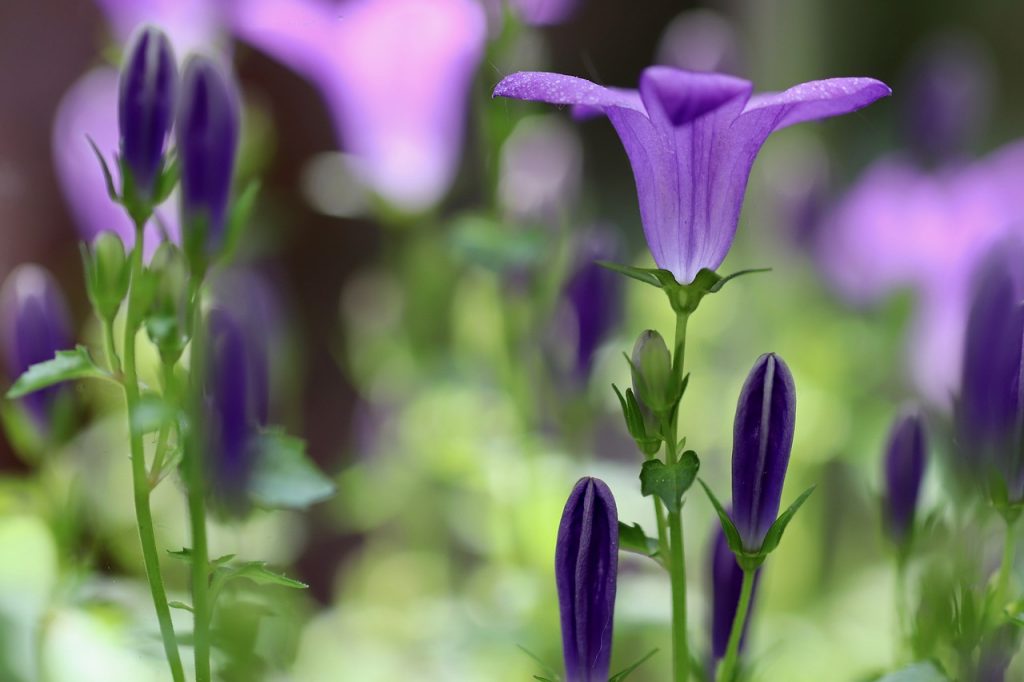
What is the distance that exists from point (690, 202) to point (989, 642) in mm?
175

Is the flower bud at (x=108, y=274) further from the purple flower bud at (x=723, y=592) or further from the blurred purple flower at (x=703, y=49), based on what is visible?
the blurred purple flower at (x=703, y=49)

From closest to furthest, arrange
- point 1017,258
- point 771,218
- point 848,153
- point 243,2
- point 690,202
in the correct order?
point 690,202, point 1017,258, point 243,2, point 771,218, point 848,153

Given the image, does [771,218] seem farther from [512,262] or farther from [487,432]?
[512,262]

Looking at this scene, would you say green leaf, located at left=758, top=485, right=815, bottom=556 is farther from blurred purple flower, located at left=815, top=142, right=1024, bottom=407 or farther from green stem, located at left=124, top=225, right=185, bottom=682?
blurred purple flower, located at left=815, top=142, right=1024, bottom=407

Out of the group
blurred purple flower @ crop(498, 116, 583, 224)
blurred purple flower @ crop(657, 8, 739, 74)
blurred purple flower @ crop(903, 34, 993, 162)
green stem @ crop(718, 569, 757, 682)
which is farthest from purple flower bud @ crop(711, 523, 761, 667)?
blurred purple flower @ crop(903, 34, 993, 162)

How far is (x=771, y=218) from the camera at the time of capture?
2.85 feet

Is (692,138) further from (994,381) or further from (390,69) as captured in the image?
(390,69)

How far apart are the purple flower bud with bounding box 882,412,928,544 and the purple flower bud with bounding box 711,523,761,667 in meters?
0.07

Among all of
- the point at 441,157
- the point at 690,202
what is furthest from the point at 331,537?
the point at 690,202

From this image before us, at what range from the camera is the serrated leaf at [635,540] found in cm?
30

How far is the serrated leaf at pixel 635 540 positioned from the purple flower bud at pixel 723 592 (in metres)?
0.04

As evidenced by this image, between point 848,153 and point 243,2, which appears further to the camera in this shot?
point 848,153

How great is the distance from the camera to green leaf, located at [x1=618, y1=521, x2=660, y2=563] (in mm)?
301

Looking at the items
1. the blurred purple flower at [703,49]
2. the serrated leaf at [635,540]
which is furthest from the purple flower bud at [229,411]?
the blurred purple flower at [703,49]
